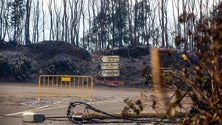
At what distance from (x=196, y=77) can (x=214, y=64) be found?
240mm

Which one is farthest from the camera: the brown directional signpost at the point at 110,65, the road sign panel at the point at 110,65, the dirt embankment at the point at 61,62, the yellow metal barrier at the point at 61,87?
the dirt embankment at the point at 61,62

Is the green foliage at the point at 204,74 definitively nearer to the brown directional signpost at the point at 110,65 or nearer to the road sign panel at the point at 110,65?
the brown directional signpost at the point at 110,65

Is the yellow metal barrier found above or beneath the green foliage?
beneath

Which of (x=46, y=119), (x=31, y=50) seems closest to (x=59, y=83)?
(x=46, y=119)

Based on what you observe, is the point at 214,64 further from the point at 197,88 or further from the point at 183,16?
the point at 183,16

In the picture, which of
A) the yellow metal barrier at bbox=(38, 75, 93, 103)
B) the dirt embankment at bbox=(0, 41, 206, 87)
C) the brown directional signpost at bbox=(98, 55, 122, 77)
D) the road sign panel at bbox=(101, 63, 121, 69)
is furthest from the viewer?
the dirt embankment at bbox=(0, 41, 206, 87)

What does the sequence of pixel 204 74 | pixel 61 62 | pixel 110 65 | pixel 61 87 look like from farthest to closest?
pixel 61 62 < pixel 110 65 < pixel 61 87 < pixel 204 74

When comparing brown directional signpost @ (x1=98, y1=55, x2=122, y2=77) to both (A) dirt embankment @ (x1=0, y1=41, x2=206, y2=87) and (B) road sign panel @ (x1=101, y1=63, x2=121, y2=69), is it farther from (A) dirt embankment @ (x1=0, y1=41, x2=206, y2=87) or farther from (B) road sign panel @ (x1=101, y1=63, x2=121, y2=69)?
(A) dirt embankment @ (x1=0, y1=41, x2=206, y2=87)

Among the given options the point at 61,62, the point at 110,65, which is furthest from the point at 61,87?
the point at 61,62

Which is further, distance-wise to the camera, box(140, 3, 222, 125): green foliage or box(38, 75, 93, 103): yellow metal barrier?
box(38, 75, 93, 103): yellow metal barrier

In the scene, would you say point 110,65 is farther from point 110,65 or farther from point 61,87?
point 61,87

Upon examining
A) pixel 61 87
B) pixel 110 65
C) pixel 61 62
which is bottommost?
pixel 61 87

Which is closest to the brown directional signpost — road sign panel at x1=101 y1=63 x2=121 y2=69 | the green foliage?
road sign panel at x1=101 y1=63 x2=121 y2=69

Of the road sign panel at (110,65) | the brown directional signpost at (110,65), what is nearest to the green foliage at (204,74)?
the brown directional signpost at (110,65)
